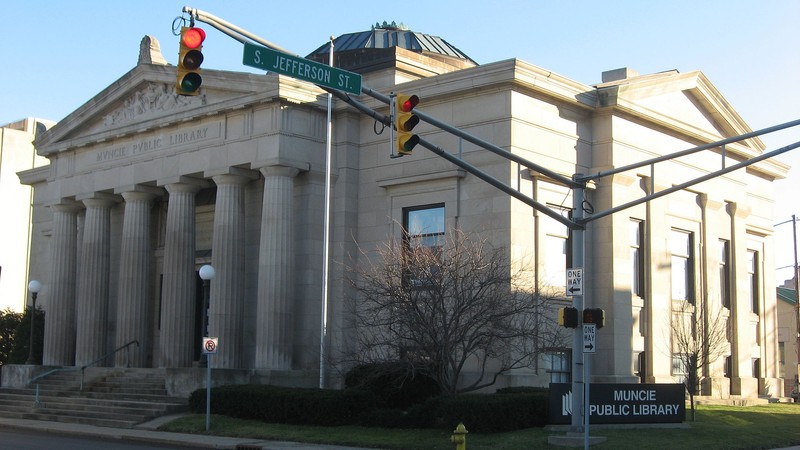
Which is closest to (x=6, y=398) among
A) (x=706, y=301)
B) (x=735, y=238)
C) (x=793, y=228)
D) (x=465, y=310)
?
(x=465, y=310)

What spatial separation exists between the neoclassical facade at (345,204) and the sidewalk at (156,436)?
5.54 metres

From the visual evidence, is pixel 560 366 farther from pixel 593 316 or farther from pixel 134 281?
pixel 134 281

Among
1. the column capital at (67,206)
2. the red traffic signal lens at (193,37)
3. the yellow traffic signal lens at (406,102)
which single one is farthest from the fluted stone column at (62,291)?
the red traffic signal lens at (193,37)

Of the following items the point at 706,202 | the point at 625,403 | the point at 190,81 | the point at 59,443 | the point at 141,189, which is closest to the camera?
the point at 190,81

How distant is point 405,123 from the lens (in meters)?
18.7

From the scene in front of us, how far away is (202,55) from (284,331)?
842 inches

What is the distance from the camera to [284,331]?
36.3 meters

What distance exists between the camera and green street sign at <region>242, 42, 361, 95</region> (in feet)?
57.7

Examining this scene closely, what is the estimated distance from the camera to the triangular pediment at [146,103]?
37875mm

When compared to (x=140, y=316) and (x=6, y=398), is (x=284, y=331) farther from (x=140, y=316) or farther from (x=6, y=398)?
(x=6, y=398)

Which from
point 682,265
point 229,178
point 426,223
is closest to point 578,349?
point 426,223

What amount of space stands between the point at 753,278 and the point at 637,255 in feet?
41.7

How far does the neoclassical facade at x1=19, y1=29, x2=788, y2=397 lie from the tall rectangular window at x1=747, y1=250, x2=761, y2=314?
11.3 feet

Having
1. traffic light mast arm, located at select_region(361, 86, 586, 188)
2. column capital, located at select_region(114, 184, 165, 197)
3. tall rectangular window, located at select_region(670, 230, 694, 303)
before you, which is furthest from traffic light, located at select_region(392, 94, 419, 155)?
column capital, located at select_region(114, 184, 165, 197)
